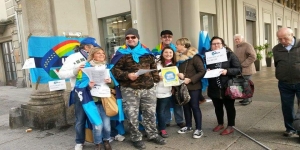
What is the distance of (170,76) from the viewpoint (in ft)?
12.4

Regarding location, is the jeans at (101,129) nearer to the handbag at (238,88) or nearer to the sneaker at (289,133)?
the handbag at (238,88)

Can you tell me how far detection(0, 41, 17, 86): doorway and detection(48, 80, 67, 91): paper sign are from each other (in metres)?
11.4

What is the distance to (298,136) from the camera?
11.8 ft

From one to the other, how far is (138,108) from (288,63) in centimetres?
236

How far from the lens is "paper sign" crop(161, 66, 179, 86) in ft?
12.4

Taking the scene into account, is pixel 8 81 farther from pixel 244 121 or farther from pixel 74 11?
pixel 244 121

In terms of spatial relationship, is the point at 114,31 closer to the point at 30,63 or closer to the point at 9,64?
the point at 30,63

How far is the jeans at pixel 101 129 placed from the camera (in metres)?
3.49

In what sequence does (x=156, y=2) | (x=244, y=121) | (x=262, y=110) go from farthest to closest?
(x=156, y=2) → (x=262, y=110) → (x=244, y=121)

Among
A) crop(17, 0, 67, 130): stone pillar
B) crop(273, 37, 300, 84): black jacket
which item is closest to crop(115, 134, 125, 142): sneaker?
crop(17, 0, 67, 130): stone pillar

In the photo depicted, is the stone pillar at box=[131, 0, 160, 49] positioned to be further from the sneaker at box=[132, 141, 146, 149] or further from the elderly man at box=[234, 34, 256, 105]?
the sneaker at box=[132, 141, 146, 149]

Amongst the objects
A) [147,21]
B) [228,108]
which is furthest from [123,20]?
[228,108]

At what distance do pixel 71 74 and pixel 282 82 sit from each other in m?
3.30

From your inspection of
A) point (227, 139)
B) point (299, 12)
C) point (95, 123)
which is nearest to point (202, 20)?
point (227, 139)
